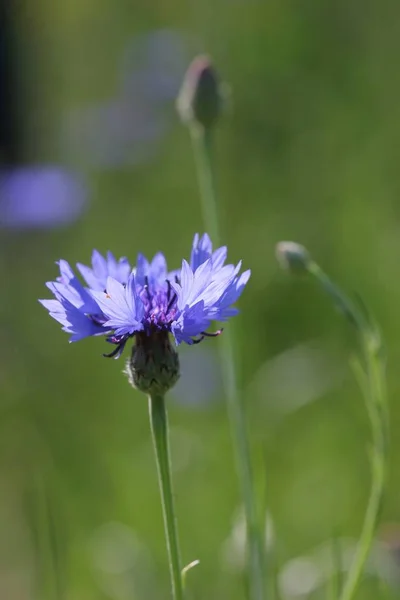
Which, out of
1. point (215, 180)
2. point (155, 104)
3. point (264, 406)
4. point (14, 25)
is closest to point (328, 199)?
point (264, 406)

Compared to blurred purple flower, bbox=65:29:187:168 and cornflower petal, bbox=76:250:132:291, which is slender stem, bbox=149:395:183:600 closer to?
cornflower petal, bbox=76:250:132:291

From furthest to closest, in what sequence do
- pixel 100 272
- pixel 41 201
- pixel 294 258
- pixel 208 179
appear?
pixel 41 201
pixel 208 179
pixel 294 258
pixel 100 272

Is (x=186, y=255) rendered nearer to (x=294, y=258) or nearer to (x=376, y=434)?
(x=294, y=258)

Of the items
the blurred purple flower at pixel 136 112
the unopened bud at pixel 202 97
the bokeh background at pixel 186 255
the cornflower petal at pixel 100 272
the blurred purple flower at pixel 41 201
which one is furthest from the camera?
the blurred purple flower at pixel 136 112

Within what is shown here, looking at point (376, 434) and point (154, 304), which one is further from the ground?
point (154, 304)

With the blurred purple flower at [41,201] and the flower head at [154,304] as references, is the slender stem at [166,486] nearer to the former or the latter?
the flower head at [154,304]

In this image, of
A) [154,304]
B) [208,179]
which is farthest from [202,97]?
[154,304]

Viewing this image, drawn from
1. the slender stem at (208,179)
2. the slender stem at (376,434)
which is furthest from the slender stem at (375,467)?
the slender stem at (208,179)
